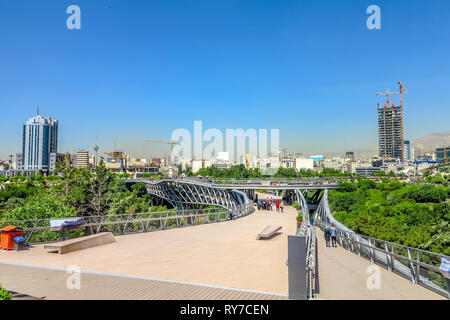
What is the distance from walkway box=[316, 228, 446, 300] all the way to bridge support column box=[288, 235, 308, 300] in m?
0.57

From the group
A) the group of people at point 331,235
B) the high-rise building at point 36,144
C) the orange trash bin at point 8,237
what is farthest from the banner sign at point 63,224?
the high-rise building at point 36,144

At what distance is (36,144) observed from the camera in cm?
18600

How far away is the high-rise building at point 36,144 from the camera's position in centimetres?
18450

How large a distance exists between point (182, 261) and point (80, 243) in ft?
12.8

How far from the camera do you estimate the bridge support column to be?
5.79m

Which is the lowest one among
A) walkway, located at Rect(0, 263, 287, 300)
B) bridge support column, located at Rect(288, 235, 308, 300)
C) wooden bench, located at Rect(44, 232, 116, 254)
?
walkway, located at Rect(0, 263, 287, 300)

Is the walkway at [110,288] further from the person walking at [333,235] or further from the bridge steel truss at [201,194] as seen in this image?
the bridge steel truss at [201,194]

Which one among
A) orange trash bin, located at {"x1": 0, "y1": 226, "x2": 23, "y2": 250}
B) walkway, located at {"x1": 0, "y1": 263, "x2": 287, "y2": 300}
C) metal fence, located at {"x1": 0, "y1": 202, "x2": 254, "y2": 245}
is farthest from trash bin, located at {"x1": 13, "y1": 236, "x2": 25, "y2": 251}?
walkway, located at {"x1": 0, "y1": 263, "x2": 287, "y2": 300}

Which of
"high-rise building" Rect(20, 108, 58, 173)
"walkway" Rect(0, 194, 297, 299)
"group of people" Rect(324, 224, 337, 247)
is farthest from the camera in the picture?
"high-rise building" Rect(20, 108, 58, 173)

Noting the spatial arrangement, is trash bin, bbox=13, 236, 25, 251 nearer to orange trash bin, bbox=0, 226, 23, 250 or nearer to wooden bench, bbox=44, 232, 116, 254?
orange trash bin, bbox=0, 226, 23, 250

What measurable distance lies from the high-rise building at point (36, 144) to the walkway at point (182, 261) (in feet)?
645
